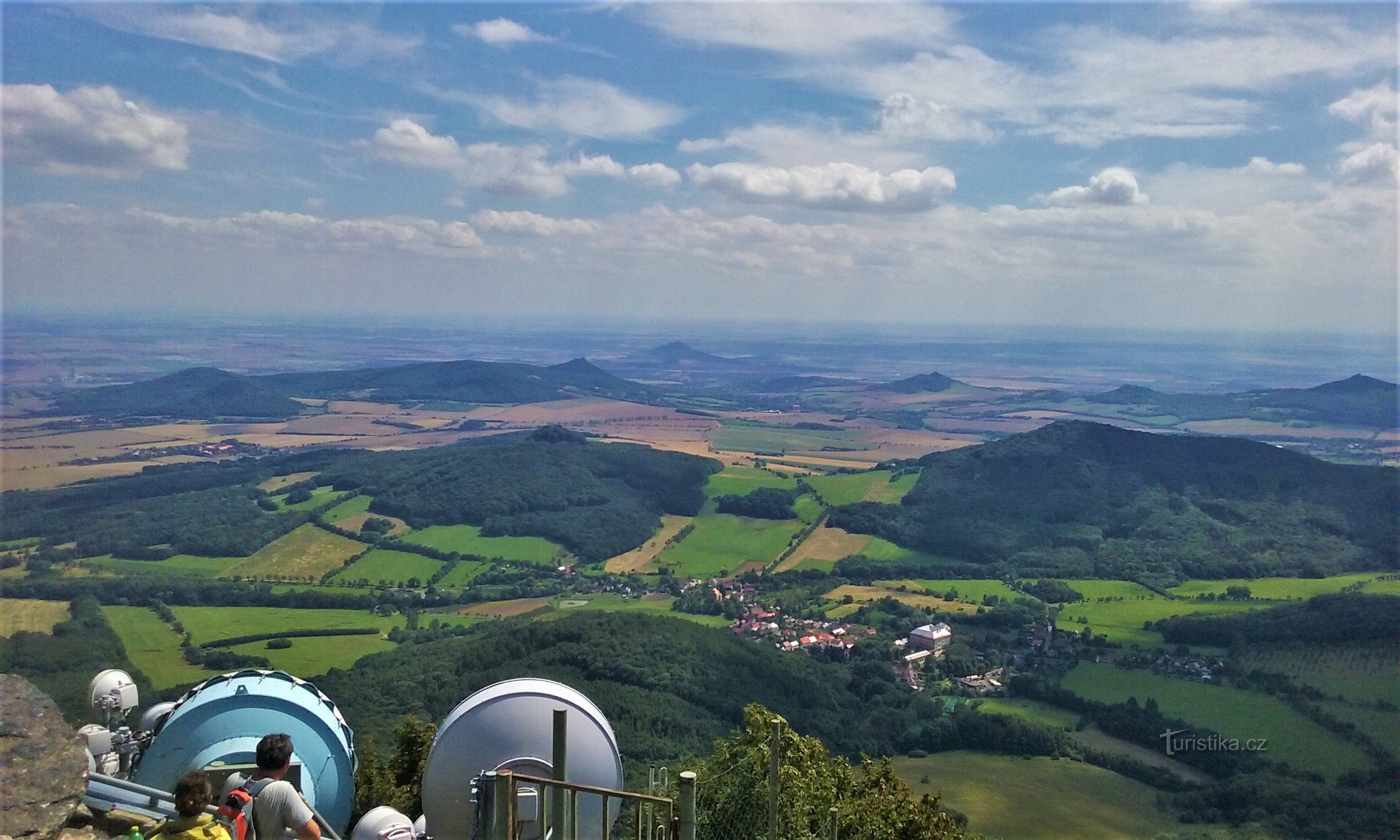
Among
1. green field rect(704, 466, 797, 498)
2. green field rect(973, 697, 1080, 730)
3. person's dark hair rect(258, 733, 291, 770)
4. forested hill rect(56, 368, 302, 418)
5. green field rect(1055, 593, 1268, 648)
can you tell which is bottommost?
green field rect(973, 697, 1080, 730)

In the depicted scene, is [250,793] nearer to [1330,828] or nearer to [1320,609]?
[1330,828]

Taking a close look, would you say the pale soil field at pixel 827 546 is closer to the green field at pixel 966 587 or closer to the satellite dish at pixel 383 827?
the green field at pixel 966 587

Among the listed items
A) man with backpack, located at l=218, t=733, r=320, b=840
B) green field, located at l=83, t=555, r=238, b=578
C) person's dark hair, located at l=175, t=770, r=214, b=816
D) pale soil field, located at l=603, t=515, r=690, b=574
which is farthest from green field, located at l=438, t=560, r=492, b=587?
person's dark hair, located at l=175, t=770, r=214, b=816

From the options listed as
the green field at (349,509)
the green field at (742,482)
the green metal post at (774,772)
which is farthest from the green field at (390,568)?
the green metal post at (774,772)

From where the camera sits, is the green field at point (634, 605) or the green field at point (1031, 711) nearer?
the green field at point (1031, 711)

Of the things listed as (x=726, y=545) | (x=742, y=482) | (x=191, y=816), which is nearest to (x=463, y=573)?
(x=726, y=545)

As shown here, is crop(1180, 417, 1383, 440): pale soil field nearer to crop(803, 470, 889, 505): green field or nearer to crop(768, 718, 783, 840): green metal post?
crop(803, 470, 889, 505): green field
